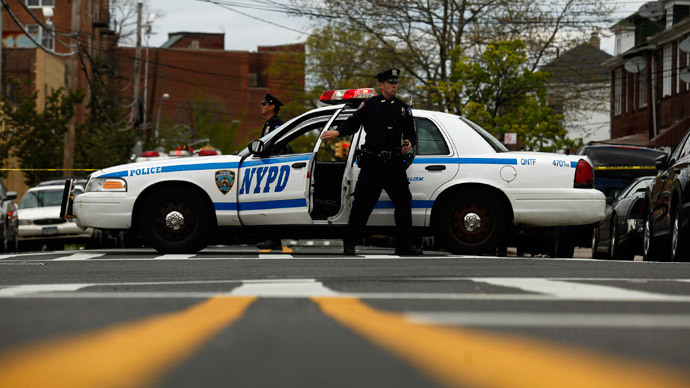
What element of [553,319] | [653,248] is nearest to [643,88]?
[653,248]

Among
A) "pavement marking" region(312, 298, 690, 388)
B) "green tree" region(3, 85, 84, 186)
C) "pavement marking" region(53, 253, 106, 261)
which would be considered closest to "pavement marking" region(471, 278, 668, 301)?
"pavement marking" region(312, 298, 690, 388)

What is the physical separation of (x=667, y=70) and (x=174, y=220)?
3992 centimetres

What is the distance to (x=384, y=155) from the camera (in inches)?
472

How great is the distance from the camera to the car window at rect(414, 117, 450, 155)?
12.6 metres

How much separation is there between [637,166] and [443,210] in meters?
9.26

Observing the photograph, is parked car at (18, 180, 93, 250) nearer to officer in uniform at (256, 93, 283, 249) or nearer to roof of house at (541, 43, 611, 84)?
officer in uniform at (256, 93, 283, 249)

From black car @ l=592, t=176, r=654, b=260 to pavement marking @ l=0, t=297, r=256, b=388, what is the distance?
33.3 feet

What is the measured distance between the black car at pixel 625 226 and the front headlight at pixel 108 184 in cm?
569

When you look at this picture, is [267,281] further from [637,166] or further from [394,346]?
[637,166]

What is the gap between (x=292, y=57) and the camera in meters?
79.0

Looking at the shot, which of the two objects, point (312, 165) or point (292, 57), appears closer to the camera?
point (312, 165)

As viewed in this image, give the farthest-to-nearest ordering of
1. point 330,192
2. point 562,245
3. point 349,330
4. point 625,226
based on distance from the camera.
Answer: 1. point 562,245
2. point 625,226
3. point 330,192
4. point 349,330

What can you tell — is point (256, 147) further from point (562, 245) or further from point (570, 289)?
point (570, 289)

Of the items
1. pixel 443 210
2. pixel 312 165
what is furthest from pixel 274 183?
pixel 443 210
